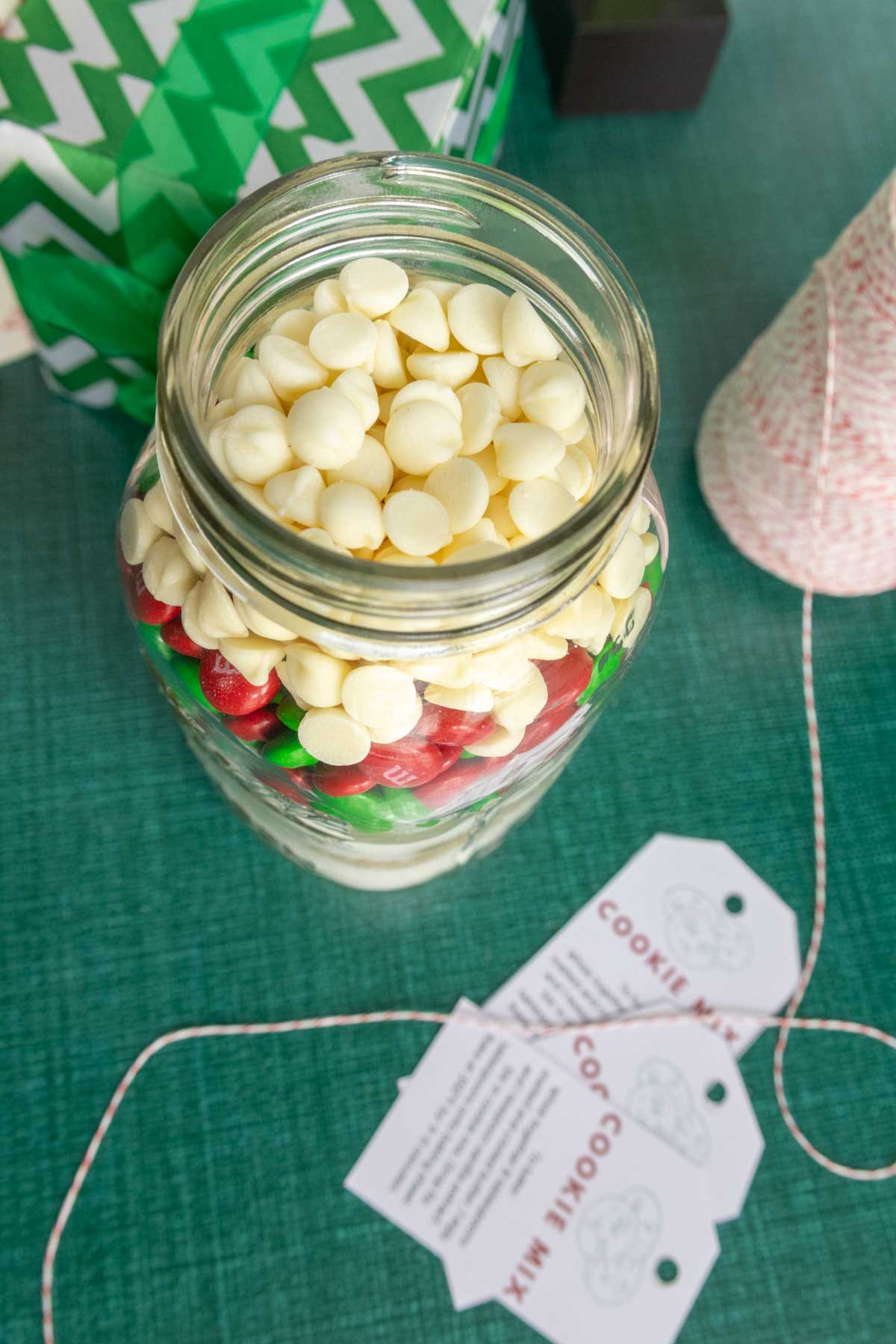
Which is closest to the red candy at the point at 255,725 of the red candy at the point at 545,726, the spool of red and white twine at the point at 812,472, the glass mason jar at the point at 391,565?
the glass mason jar at the point at 391,565

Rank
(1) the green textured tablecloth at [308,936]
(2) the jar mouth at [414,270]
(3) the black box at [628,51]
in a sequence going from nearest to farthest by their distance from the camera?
1. (2) the jar mouth at [414,270]
2. (1) the green textured tablecloth at [308,936]
3. (3) the black box at [628,51]

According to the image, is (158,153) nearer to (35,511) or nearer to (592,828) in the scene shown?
(35,511)

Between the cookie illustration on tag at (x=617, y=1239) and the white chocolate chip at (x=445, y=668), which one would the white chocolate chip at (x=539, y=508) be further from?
the cookie illustration on tag at (x=617, y=1239)

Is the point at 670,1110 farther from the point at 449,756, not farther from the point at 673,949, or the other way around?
the point at 449,756

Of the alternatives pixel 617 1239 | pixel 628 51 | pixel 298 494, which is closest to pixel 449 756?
pixel 298 494

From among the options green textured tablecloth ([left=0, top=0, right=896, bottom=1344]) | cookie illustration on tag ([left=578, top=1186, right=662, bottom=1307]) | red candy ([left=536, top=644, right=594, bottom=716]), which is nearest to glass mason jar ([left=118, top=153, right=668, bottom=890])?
red candy ([left=536, top=644, right=594, bottom=716])

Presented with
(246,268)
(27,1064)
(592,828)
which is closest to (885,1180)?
(592,828)

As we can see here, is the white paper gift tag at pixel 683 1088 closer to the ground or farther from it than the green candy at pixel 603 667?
closer to the ground
